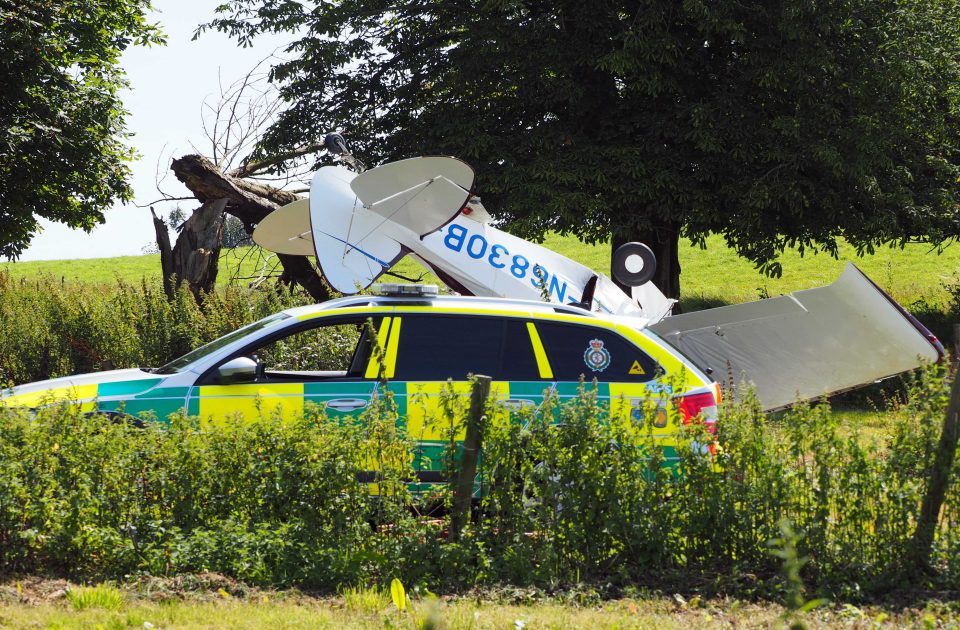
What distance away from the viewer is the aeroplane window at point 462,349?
6742mm

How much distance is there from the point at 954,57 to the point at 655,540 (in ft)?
55.4

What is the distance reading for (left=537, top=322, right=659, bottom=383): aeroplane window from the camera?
21.8 feet

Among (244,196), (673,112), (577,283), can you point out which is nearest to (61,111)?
(244,196)

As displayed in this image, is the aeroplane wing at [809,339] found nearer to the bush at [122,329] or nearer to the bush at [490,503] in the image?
the bush at [490,503]

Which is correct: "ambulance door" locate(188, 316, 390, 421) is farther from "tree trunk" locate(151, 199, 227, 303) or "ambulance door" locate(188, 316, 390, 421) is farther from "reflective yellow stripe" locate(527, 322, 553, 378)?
"tree trunk" locate(151, 199, 227, 303)

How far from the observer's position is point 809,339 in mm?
10828

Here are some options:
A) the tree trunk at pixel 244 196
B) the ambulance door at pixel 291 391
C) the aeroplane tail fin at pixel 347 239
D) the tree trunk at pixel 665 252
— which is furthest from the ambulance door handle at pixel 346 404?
the tree trunk at pixel 665 252

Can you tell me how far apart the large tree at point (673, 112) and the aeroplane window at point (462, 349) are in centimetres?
923

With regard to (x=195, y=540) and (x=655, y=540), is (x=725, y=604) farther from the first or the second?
(x=195, y=540)

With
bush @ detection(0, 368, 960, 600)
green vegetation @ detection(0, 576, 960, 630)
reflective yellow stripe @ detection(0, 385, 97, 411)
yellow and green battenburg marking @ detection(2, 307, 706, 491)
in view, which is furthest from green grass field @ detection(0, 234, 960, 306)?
green vegetation @ detection(0, 576, 960, 630)

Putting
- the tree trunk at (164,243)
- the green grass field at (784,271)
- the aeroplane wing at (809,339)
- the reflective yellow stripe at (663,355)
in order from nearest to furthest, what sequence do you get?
1. the reflective yellow stripe at (663,355)
2. the aeroplane wing at (809,339)
3. the tree trunk at (164,243)
4. the green grass field at (784,271)

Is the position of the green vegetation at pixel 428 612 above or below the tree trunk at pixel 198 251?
below

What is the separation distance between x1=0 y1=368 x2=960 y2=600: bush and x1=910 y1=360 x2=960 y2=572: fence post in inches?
2.9

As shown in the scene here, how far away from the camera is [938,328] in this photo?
19.7 metres
